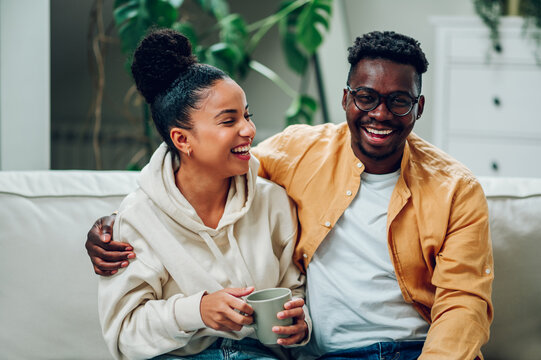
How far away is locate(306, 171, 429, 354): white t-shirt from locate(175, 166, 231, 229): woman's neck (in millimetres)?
274

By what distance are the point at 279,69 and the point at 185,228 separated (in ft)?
8.89

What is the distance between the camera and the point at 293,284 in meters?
1.37

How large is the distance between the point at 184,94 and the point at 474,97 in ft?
6.64

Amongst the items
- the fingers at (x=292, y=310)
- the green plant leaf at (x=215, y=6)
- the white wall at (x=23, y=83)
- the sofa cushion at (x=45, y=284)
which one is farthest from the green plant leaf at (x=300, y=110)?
the fingers at (x=292, y=310)

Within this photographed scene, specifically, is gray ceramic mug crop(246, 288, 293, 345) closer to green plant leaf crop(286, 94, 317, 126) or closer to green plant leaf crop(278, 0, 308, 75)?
green plant leaf crop(286, 94, 317, 126)

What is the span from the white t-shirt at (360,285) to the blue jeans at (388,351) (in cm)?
2

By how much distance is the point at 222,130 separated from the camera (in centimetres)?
123

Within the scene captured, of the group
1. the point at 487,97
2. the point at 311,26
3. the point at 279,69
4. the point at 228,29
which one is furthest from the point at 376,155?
the point at 279,69

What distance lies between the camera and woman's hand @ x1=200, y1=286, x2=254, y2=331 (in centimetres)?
107

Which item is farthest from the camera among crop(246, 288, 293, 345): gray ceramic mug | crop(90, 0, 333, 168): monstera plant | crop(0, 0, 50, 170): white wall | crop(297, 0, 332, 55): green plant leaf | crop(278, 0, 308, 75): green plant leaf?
crop(278, 0, 308, 75): green plant leaf

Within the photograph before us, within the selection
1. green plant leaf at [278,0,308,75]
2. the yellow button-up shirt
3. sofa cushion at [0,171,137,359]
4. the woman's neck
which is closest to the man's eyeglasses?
the yellow button-up shirt

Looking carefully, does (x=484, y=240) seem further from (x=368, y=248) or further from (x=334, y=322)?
(x=334, y=322)

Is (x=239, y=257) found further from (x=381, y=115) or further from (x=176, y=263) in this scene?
(x=381, y=115)

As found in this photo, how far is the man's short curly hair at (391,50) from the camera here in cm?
126
